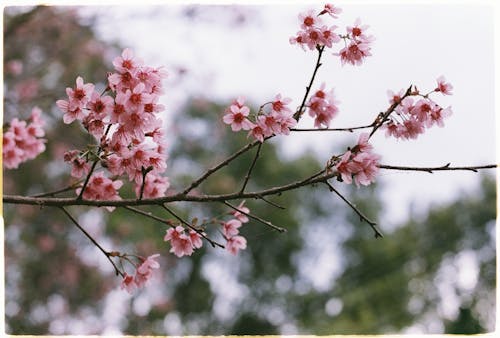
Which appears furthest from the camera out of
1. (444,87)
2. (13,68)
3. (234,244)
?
(13,68)

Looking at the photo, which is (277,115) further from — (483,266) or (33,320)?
(483,266)

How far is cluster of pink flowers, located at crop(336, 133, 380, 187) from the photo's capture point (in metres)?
1.44

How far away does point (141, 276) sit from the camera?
1.77m

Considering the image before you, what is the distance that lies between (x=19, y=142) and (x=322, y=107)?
890 mm

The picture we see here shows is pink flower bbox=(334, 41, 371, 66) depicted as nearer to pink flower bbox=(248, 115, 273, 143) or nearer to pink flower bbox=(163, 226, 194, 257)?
pink flower bbox=(248, 115, 273, 143)

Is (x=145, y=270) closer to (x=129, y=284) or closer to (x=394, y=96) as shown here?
(x=129, y=284)

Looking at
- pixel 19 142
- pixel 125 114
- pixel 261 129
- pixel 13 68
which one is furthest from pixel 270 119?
pixel 13 68

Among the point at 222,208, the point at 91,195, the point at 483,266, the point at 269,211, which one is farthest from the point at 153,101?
the point at 483,266

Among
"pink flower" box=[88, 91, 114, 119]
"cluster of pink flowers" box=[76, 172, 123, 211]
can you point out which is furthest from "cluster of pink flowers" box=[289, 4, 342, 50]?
"cluster of pink flowers" box=[76, 172, 123, 211]

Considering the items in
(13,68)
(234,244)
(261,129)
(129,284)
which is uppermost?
(13,68)

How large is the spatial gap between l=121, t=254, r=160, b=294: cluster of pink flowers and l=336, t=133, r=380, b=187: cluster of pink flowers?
0.64m

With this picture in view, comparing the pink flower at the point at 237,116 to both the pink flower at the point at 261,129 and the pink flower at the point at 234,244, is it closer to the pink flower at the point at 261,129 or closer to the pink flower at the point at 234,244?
the pink flower at the point at 261,129

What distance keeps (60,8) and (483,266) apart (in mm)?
6838

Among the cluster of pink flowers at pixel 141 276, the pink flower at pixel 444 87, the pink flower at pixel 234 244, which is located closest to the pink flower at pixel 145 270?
the cluster of pink flowers at pixel 141 276
